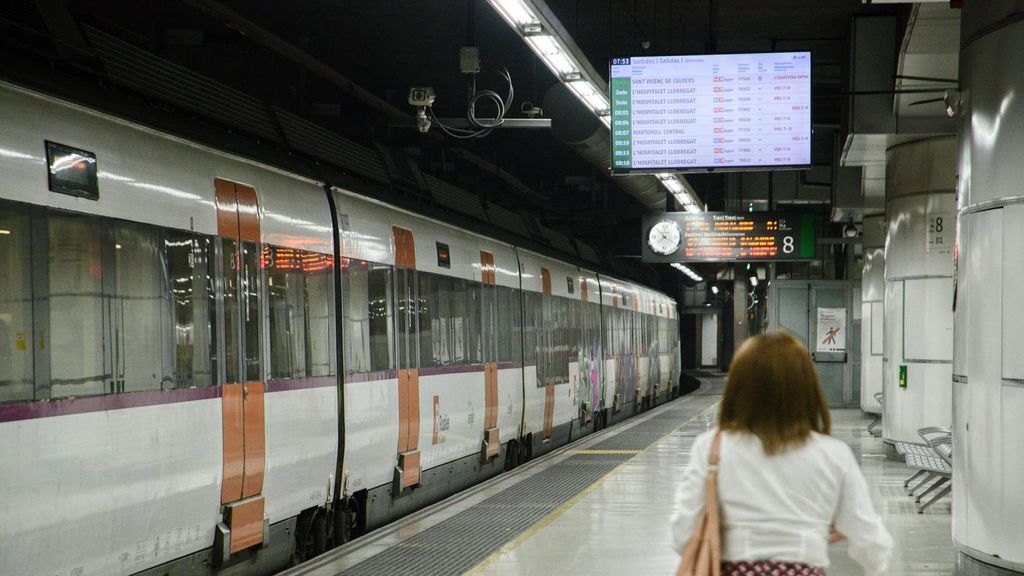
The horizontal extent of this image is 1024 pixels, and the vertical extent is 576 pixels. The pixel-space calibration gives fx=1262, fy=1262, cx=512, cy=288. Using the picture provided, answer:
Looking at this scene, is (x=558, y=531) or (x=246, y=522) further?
(x=558, y=531)

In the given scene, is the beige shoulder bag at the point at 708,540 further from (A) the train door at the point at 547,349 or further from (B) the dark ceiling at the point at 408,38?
(A) the train door at the point at 547,349

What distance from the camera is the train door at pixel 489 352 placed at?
13773 mm

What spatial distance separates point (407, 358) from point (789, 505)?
779cm

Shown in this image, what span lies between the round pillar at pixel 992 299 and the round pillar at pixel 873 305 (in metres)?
13.8

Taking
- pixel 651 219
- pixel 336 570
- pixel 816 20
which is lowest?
pixel 336 570

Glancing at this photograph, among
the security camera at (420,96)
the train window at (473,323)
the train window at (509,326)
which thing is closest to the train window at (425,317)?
the train window at (473,323)

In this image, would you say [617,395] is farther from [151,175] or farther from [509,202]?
[151,175]

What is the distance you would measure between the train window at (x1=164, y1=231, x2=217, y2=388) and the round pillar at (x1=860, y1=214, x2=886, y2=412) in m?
16.2

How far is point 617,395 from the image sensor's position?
80.4 feet

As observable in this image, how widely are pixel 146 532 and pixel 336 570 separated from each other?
6.65 feet

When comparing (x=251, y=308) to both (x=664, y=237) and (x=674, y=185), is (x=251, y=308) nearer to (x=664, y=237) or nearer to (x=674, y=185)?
(x=674, y=185)

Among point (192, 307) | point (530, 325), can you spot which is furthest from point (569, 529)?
point (530, 325)

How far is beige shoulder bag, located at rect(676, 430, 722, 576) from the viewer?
10.8ft

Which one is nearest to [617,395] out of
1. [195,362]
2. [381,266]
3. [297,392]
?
[381,266]
